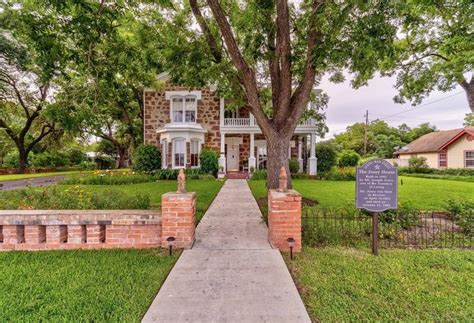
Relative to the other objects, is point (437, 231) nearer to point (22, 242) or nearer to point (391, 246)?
point (391, 246)

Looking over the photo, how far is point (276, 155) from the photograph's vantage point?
24.7ft

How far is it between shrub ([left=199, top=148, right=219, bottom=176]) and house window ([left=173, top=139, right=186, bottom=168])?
4.61ft

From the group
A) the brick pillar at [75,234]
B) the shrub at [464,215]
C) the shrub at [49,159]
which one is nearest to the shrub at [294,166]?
the shrub at [464,215]

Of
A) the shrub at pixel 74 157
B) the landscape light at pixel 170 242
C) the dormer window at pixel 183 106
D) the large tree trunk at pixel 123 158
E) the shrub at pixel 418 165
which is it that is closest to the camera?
the landscape light at pixel 170 242

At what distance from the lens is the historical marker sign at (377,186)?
4.69 meters

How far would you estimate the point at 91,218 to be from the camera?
15.0 ft

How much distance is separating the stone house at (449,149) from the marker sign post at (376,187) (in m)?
27.2

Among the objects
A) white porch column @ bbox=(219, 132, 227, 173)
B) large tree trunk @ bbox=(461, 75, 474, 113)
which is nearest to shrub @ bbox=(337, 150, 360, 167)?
white porch column @ bbox=(219, 132, 227, 173)

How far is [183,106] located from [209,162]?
4.99m

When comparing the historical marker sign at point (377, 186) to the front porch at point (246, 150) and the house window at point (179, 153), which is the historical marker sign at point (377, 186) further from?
the front porch at point (246, 150)

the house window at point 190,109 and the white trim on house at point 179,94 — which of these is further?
the house window at point 190,109

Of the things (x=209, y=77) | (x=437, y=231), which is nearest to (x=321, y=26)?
(x=209, y=77)

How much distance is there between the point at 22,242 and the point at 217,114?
16093 mm

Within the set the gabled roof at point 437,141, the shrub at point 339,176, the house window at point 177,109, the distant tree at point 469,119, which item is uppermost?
the distant tree at point 469,119
